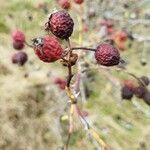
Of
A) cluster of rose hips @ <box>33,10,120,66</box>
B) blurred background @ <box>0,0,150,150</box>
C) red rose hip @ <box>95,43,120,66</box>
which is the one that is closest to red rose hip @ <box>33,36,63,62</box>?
cluster of rose hips @ <box>33,10,120,66</box>

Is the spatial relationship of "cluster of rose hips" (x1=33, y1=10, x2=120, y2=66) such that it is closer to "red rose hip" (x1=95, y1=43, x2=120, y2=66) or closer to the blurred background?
"red rose hip" (x1=95, y1=43, x2=120, y2=66)

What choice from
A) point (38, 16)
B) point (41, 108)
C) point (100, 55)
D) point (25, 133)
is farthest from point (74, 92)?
point (38, 16)

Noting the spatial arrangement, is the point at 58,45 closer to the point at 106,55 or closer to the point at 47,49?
the point at 47,49

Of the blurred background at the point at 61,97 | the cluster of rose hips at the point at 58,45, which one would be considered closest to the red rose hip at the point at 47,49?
the cluster of rose hips at the point at 58,45

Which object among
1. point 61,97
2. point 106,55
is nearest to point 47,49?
point 106,55

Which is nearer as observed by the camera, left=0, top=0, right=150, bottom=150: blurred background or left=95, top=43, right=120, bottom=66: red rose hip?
left=95, top=43, right=120, bottom=66: red rose hip

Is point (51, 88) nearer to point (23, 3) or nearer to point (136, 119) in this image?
point (136, 119)

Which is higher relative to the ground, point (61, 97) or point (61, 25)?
point (61, 25)
